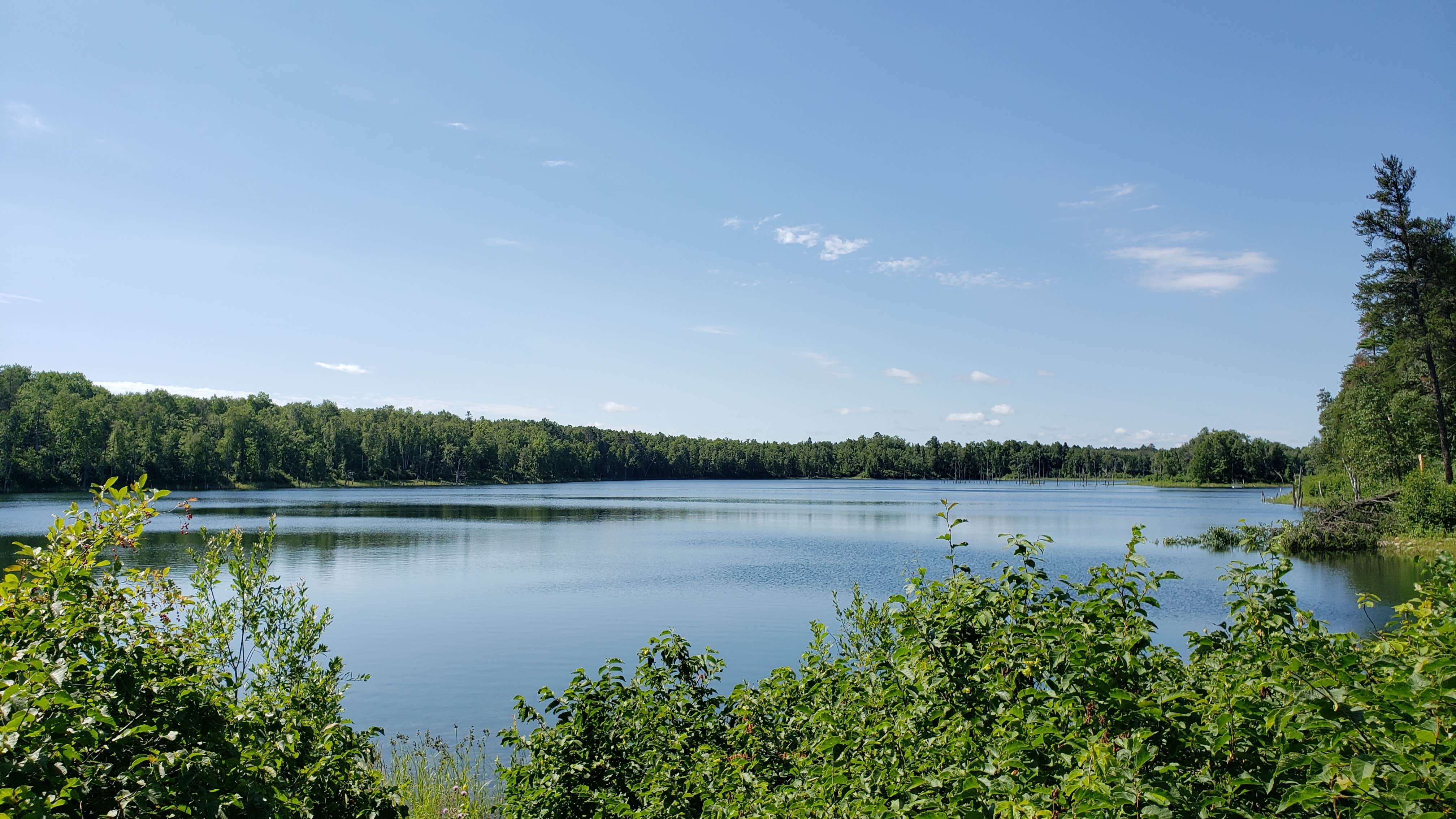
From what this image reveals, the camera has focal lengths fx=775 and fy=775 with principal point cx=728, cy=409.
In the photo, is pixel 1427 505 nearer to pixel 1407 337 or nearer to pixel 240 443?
pixel 1407 337

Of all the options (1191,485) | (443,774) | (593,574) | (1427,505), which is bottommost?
(1191,485)

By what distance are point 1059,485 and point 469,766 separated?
558 feet

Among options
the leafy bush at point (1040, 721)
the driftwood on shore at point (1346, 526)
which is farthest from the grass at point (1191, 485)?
the leafy bush at point (1040, 721)

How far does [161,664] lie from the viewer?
3412 mm

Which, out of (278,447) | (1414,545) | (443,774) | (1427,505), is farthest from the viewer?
(278,447)

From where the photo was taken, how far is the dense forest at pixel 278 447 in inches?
3465

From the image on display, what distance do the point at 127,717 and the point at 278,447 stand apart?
125314 millimetres

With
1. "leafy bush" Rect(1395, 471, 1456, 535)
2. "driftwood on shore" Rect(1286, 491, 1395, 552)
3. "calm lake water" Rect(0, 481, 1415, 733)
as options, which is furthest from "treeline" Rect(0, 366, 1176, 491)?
"leafy bush" Rect(1395, 471, 1456, 535)

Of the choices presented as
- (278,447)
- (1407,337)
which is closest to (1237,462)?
(1407,337)

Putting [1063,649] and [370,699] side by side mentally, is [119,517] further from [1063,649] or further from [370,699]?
[370,699]

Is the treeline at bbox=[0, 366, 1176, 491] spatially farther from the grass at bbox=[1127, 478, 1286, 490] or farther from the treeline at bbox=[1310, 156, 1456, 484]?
the grass at bbox=[1127, 478, 1286, 490]

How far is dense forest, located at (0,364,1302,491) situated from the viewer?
289ft

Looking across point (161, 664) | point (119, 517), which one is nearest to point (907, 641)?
point (161, 664)

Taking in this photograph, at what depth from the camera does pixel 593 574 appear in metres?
29.9
